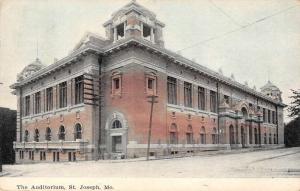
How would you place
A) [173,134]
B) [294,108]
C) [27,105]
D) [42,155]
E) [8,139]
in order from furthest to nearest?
[8,139] → [27,105] → [42,155] → [173,134] → [294,108]

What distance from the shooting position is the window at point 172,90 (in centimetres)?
2352

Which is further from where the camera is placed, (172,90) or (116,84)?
(172,90)

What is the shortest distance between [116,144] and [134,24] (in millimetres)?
7486

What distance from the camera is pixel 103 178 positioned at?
12188 millimetres

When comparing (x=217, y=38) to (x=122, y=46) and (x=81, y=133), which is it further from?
(x=81, y=133)

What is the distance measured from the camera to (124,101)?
20.6 metres

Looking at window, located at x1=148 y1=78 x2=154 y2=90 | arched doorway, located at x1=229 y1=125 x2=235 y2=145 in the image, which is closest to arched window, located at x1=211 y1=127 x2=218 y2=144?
arched doorway, located at x1=229 y1=125 x2=235 y2=145

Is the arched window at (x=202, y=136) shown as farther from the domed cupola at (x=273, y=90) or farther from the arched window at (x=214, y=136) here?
the domed cupola at (x=273, y=90)

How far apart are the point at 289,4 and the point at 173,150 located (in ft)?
42.5

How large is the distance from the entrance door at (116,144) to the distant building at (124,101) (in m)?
0.06

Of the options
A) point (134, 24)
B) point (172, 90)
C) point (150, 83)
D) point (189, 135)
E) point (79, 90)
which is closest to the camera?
point (134, 24)

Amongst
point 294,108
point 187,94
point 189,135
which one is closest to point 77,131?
point 189,135

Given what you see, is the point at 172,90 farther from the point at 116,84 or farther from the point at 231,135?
the point at 231,135

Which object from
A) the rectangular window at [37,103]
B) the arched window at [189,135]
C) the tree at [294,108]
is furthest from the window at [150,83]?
the rectangular window at [37,103]
